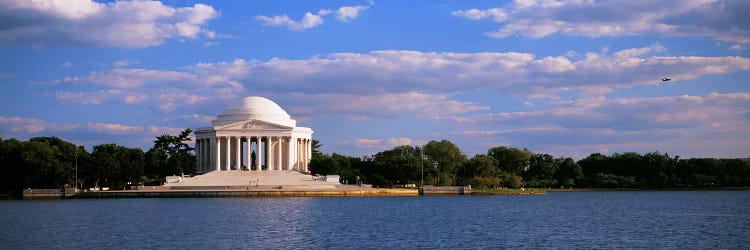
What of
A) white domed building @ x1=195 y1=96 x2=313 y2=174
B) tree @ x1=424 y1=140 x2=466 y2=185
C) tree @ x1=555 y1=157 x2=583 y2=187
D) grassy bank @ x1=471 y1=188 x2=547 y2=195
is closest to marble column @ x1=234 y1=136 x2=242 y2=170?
white domed building @ x1=195 y1=96 x2=313 y2=174

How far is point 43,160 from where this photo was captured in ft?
390

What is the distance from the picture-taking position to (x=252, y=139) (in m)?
154

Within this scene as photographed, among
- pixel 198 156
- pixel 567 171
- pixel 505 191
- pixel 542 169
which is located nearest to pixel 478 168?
pixel 505 191

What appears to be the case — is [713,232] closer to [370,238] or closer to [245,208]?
[370,238]

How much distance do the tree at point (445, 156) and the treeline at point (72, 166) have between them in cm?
3720

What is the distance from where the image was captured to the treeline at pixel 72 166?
11825cm

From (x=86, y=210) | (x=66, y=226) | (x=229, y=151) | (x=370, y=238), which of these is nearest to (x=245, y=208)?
(x=86, y=210)

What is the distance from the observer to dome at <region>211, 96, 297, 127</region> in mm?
153000

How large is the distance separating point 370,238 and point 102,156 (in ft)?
251

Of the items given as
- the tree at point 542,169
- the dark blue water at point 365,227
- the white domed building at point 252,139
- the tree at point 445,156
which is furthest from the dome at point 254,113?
the dark blue water at point 365,227

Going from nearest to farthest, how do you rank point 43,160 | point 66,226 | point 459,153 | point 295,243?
point 295,243 → point 66,226 → point 43,160 → point 459,153

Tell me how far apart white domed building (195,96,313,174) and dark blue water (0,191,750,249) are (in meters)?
56.0

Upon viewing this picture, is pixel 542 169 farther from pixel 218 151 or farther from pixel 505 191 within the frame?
pixel 218 151

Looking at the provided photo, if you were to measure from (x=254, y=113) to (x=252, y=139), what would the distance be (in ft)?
13.4
